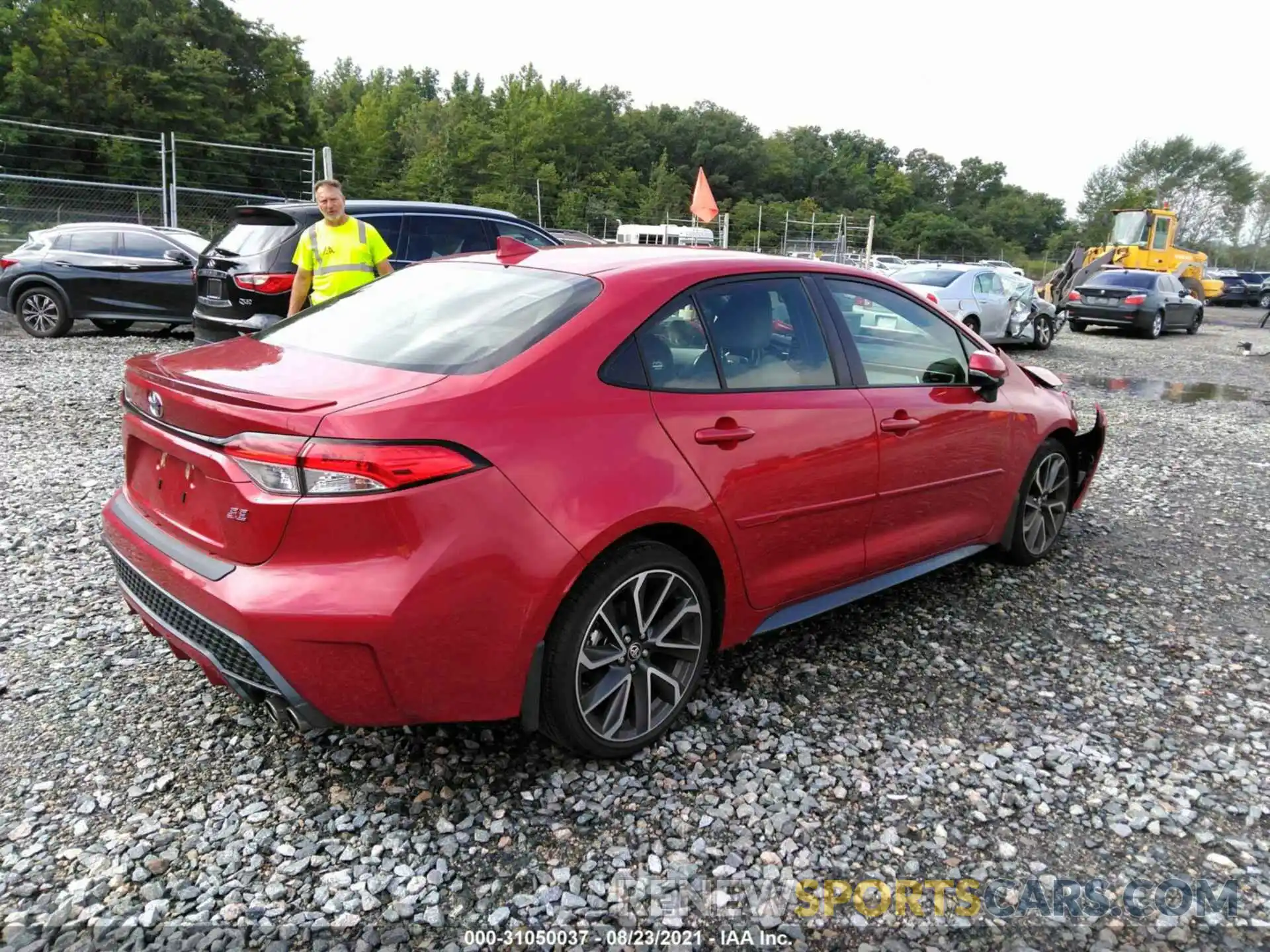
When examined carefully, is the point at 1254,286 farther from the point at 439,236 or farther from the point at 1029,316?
the point at 439,236

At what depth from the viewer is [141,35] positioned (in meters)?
36.9

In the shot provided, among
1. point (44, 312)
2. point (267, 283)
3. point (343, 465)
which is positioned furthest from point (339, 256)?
point (44, 312)

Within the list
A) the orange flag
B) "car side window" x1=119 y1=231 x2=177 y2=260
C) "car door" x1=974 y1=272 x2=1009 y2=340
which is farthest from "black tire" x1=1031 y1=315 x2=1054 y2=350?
"car side window" x1=119 y1=231 x2=177 y2=260

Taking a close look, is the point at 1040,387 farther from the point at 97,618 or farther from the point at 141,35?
the point at 141,35

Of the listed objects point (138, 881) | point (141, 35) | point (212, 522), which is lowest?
point (138, 881)

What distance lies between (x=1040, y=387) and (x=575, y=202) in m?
36.1

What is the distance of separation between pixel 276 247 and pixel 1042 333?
13.2 m

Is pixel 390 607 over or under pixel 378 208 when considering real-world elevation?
under

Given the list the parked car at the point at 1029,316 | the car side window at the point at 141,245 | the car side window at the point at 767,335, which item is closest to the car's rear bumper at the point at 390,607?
the car side window at the point at 767,335

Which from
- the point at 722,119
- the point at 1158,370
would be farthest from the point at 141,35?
the point at 722,119

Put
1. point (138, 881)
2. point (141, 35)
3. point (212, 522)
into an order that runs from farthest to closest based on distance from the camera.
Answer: point (141, 35) → point (212, 522) → point (138, 881)

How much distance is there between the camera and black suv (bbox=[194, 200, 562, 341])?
809 cm

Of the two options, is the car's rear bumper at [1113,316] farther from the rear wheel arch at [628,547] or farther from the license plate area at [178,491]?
the license plate area at [178,491]

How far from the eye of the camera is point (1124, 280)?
2038 cm
